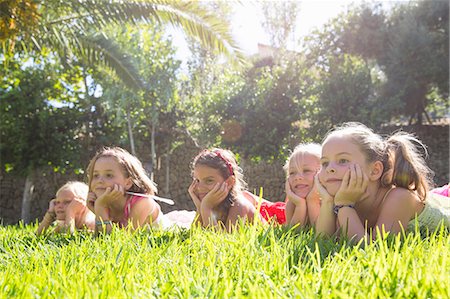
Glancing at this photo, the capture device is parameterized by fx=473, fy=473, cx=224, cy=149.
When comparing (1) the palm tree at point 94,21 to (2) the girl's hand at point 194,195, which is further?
(1) the palm tree at point 94,21

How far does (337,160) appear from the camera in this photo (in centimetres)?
256

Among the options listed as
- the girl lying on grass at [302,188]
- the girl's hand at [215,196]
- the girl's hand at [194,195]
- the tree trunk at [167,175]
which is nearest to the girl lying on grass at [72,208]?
the girl's hand at [194,195]

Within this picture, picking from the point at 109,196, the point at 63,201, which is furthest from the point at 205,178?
the point at 63,201

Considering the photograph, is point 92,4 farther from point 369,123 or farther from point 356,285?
point 369,123

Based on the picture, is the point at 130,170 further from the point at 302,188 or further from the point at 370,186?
the point at 370,186

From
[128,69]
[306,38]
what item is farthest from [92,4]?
[306,38]

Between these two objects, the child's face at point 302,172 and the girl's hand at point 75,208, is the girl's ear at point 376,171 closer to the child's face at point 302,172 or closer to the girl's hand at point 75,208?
the child's face at point 302,172

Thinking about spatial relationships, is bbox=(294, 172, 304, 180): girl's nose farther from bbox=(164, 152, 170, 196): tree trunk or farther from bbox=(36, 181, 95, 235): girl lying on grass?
bbox=(164, 152, 170, 196): tree trunk

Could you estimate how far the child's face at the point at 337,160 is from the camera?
2.50 meters

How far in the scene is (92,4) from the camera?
23.9 feet

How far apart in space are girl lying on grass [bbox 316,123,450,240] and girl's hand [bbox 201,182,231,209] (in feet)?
3.31

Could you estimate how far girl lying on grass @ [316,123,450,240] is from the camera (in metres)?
2.42

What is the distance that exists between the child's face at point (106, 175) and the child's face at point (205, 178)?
60cm

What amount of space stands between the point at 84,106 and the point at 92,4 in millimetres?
7223
